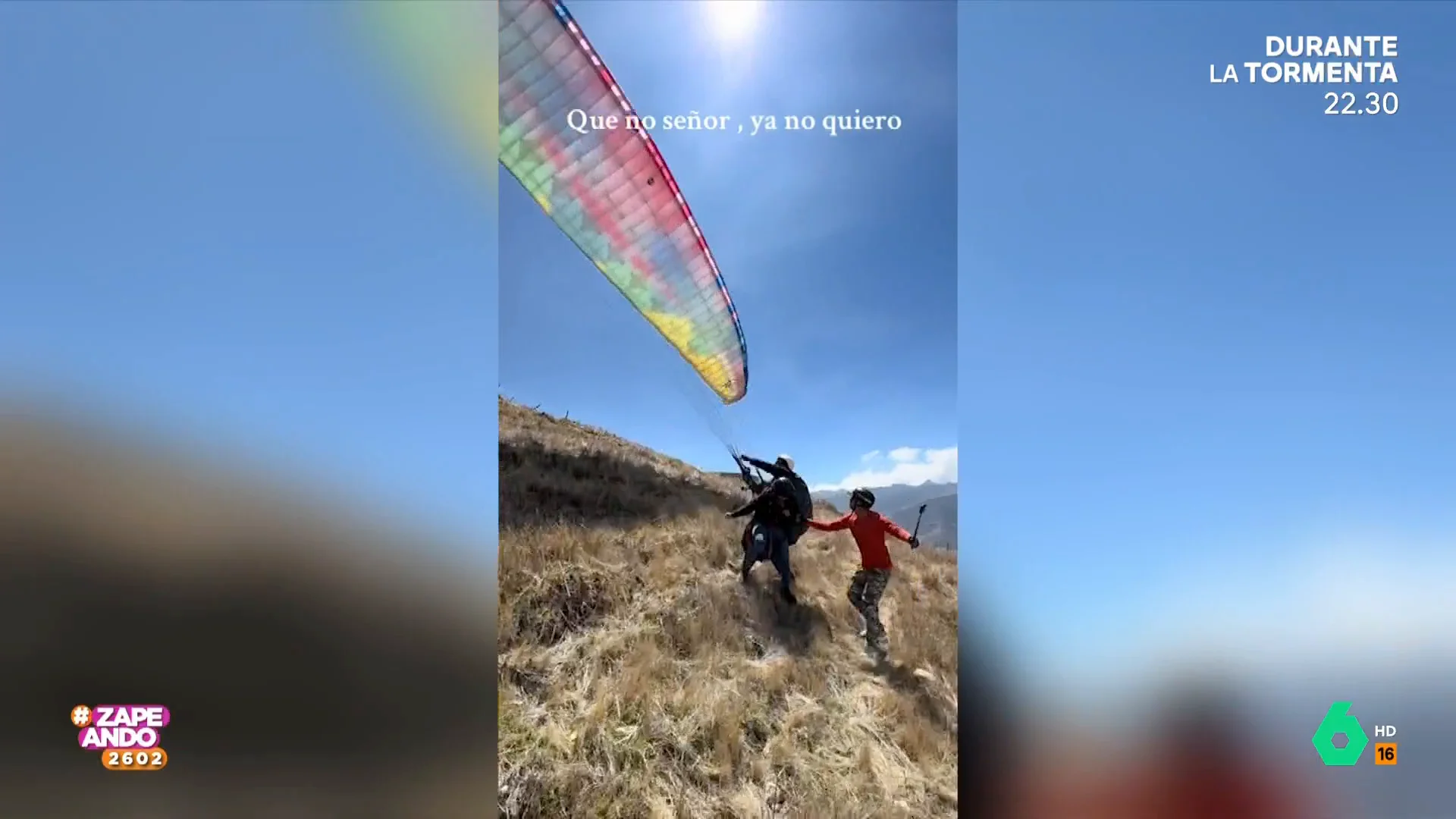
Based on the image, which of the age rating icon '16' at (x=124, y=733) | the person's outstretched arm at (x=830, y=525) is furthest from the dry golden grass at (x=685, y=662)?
the age rating icon '16' at (x=124, y=733)

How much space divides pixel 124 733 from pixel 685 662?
1568 millimetres

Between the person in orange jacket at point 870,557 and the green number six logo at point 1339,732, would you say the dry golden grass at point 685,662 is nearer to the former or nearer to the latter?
the person in orange jacket at point 870,557

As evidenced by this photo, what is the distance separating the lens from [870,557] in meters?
2.08

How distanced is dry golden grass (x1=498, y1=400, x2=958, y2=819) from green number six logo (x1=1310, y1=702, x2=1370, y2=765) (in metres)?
1.01

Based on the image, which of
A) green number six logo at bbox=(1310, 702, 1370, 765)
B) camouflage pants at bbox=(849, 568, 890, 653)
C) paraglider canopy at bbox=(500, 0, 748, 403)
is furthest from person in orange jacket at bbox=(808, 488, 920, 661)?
green number six logo at bbox=(1310, 702, 1370, 765)

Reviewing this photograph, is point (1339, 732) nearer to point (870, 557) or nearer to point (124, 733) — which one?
point (870, 557)

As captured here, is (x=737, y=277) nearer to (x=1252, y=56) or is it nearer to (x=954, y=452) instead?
(x=954, y=452)

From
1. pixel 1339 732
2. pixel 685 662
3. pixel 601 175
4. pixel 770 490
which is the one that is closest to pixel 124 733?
pixel 685 662

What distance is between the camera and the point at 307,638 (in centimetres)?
196

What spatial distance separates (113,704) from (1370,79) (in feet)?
13.0

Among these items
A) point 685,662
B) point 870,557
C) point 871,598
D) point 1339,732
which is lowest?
point 1339,732

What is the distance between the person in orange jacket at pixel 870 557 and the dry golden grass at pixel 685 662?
1.3 inches

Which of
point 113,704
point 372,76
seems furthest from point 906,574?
point 113,704

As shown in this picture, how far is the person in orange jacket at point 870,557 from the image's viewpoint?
6.72ft
